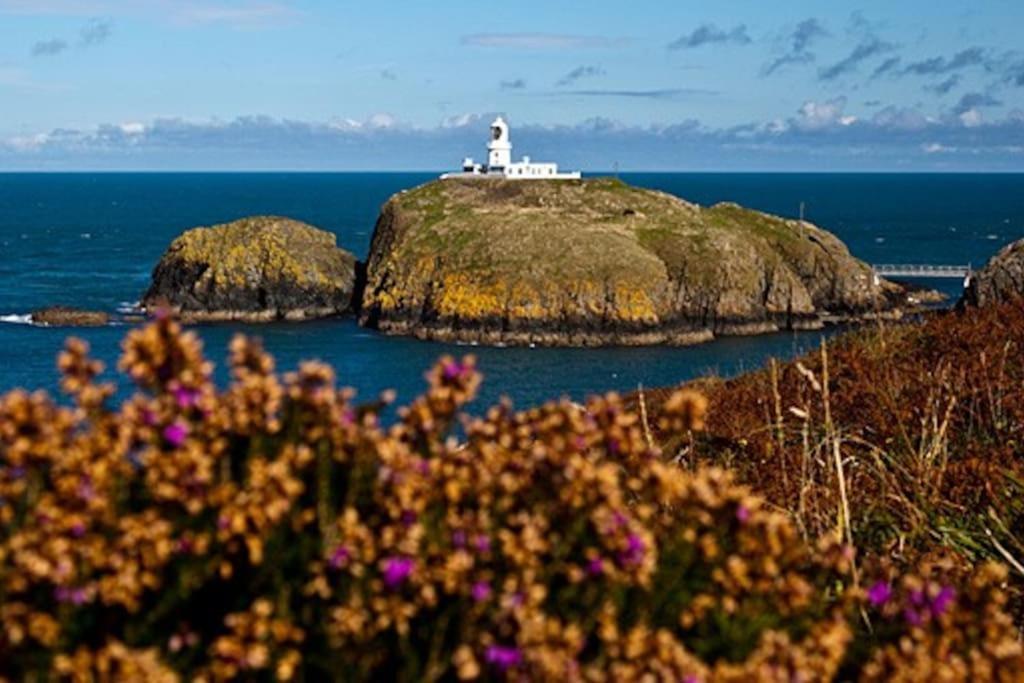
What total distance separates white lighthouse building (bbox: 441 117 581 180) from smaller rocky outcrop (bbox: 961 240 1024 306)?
10952 cm

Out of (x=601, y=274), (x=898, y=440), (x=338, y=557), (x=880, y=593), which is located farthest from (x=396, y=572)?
(x=601, y=274)

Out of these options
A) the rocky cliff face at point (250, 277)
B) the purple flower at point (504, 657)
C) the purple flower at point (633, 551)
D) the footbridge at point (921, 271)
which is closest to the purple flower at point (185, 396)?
the purple flower at point (504, 657)

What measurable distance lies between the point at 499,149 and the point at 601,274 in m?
44.8

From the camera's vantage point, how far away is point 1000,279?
1991 centimetres

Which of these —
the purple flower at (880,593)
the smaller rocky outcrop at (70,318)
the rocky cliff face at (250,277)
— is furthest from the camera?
the rocky cliff face at (250,277)

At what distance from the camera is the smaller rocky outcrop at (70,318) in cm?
9485

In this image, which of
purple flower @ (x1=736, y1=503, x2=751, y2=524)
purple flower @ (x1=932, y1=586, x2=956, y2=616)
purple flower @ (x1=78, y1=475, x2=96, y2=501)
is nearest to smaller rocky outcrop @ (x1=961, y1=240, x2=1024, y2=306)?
purple flower @ (x1=932, y1=586, x2=956, y2=616)

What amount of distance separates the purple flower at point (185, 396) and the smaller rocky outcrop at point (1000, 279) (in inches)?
701

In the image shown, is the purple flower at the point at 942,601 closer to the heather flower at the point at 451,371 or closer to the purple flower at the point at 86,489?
the heather flower at the point at 451,371

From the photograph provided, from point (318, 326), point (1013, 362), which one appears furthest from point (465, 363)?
point (318, 326)

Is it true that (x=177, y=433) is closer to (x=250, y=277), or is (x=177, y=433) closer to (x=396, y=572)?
(x=396, y=572)

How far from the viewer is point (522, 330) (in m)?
89.7

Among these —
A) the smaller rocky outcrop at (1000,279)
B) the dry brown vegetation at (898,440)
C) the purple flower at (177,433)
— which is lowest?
the dry brown vegetation at (898,440)

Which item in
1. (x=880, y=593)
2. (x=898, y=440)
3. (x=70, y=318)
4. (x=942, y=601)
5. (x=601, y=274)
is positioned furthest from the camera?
(x=70, y=318)
